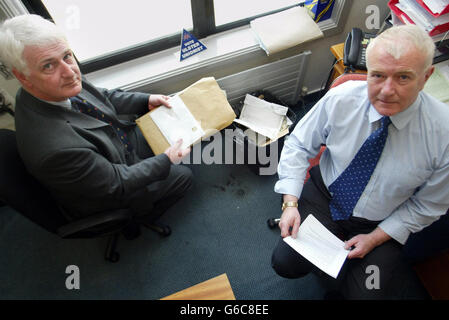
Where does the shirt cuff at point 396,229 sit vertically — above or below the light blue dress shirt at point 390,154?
below

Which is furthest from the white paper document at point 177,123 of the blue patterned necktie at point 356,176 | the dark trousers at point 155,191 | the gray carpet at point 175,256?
the blue patterned necktie at point 356,176

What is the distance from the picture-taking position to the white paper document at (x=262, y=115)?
162 centimetres

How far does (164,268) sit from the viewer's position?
1589mm

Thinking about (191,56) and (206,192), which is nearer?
(191,56)

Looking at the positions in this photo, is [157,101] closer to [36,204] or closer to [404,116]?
[36,204]

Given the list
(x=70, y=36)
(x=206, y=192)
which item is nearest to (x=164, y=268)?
(x=206, y=192)

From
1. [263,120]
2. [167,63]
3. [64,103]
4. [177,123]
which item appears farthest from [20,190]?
[263,120]

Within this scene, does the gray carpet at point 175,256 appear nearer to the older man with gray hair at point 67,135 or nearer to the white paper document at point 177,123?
the older man with gray hair at point 67,135

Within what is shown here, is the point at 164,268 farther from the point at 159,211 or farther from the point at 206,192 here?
the point at 206,192

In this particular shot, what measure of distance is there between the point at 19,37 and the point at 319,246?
131 cm

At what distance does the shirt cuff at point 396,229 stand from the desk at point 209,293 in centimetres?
66

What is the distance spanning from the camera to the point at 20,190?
979 millimetres

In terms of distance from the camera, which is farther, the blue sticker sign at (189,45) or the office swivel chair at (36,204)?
the blue sticker sign at (189,45)
